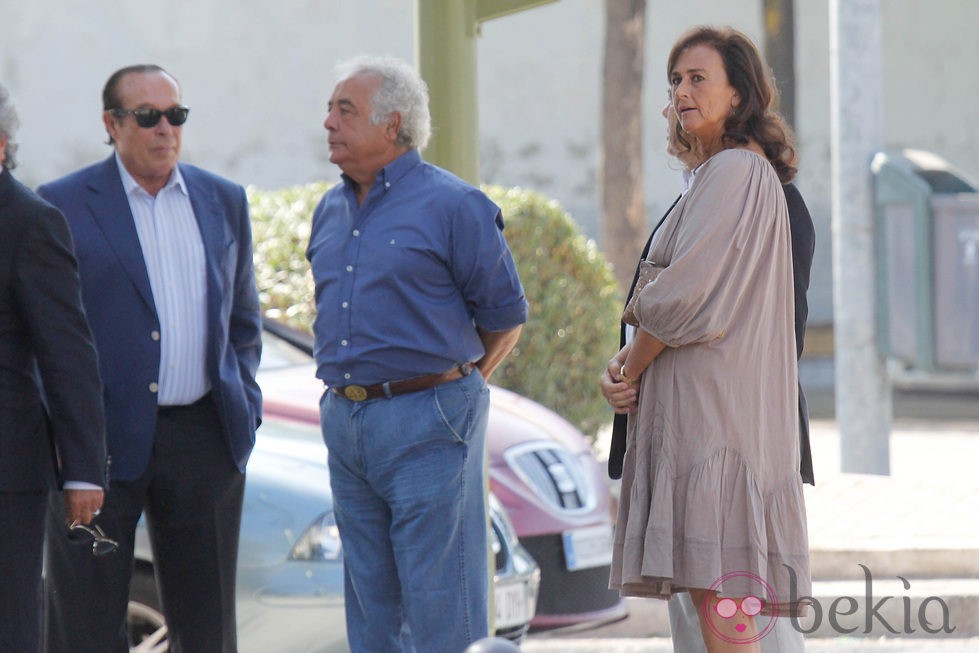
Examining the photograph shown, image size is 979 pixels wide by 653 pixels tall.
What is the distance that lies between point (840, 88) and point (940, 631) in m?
3.73

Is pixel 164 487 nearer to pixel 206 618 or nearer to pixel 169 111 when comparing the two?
pixel 206 618

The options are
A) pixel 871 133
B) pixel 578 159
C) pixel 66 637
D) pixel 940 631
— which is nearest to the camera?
pixel 66 637

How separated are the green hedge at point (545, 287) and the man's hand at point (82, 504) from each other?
509 cm

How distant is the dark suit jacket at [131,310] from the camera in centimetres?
426

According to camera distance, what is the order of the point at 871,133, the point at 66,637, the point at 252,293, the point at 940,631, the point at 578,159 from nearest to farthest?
1. the point at 66,637
2. the point at 252,293
3. the point at 940,631
4. the point at 871,133
5. the point at 578,159

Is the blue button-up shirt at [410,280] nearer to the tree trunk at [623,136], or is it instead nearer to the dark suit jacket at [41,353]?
the dark suit jacket at [41,353]

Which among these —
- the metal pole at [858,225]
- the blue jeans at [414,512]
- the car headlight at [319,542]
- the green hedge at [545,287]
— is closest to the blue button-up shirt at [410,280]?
the blue jeans at [414,512]

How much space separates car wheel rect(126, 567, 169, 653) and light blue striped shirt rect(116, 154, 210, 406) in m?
0.96

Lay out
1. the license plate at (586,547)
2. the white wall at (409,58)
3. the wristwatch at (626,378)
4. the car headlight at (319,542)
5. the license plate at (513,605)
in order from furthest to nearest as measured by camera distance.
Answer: the white wall at (409,58) → the license plate at (586,547) → the license plate at (513,605) → the car headlight at (319,542) → the wristwatch at (626,378)

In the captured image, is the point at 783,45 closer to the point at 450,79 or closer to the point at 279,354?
the point at 279,354

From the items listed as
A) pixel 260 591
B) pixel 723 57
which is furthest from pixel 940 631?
pixel 723 57

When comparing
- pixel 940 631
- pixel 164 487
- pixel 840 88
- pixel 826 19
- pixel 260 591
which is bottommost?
pixel 940 631

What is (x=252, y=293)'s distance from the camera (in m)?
4.70

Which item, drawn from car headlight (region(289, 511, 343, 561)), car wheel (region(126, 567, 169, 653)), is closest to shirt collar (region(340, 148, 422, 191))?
car headlight (region(289, 511, 343, 561))
